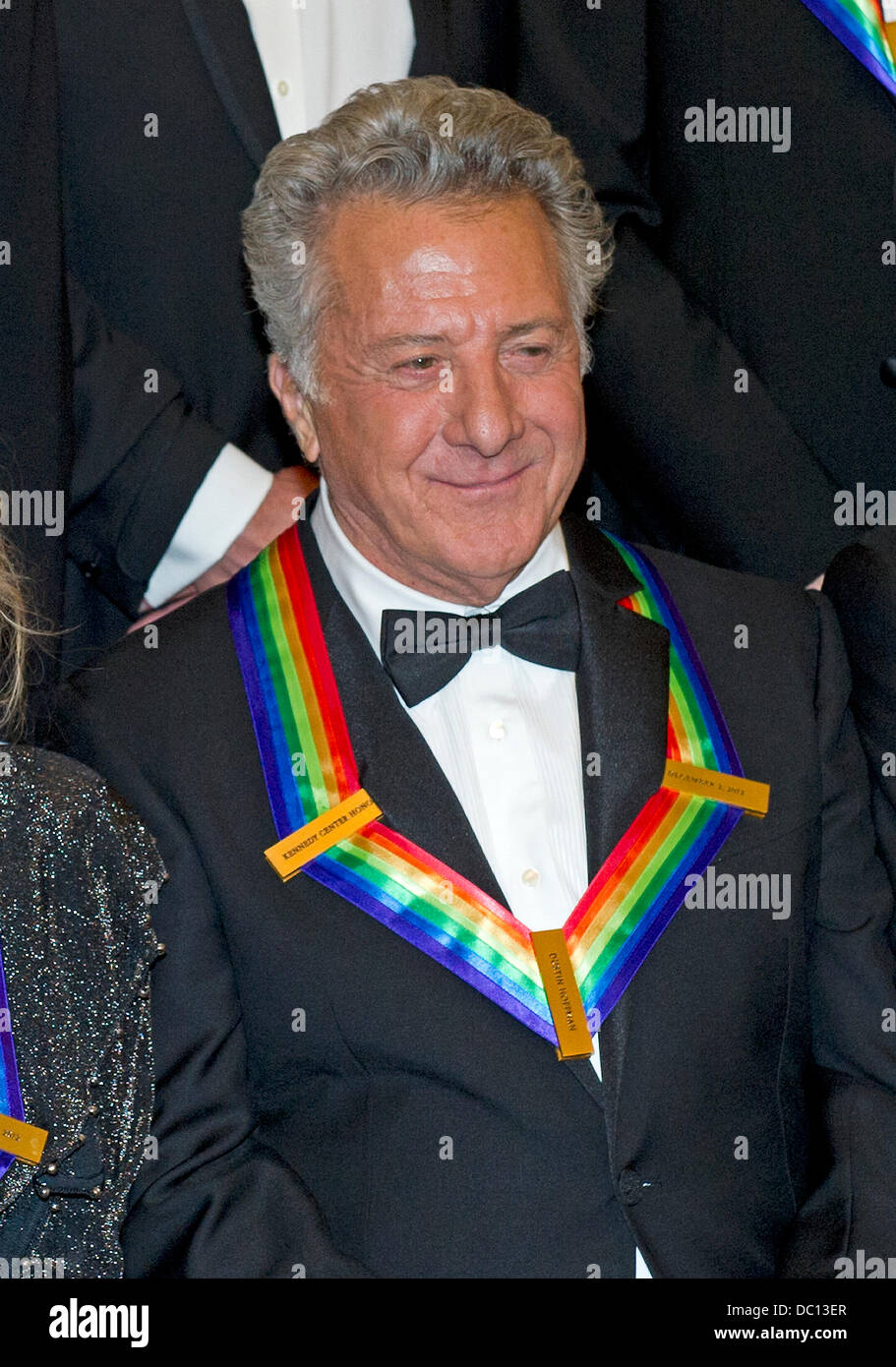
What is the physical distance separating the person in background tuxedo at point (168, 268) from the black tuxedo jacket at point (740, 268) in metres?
0.38

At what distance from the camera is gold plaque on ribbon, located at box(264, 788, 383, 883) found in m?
2.13

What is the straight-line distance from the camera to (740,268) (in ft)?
9.17

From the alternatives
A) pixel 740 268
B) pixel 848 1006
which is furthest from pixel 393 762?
pixel 740 268

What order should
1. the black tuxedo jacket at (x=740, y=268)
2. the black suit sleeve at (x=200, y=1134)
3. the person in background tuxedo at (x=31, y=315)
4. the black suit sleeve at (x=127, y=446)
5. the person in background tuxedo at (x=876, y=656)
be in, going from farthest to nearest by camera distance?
1. the black tuxedo jacket at (x=740, y=268)
2. the black suit sleeve at (x=127, y=446)
3. the person in background tuxedo at (x=31, y=315)
4. the person in background tuxedo at (x=876, y=656)
5. the black suit sleeve at (x=200, y=1134)

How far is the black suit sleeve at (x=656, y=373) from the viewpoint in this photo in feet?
9.05

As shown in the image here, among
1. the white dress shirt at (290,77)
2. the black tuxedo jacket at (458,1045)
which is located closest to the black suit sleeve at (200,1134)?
the black tuxedo jacket at (458,1045)

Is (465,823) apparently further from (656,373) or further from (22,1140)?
(656,373)

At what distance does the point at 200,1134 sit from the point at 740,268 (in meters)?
1.41

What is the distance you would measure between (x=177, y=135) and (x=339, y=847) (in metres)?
1.05

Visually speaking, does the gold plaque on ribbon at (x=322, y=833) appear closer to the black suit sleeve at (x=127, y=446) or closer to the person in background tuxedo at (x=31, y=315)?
the person in background tuxedo at (x=31, y=315)

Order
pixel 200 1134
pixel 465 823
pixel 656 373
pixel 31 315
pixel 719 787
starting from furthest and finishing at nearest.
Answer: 1. pixel 656 373
2. pixel 31 315
3. pixel 719 787
4. pixel 465 823
5. pixel 200 1134

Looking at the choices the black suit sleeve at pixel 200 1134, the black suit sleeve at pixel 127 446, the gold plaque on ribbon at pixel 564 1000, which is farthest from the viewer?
the black suit sleeve at pixel 127 446

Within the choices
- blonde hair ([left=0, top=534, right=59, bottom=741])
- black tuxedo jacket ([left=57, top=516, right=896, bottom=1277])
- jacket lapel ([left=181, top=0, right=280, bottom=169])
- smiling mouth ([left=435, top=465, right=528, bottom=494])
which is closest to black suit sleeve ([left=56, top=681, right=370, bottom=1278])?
black tuxedo jacket ([left=57, top=516, right=896, bottom=1277])
